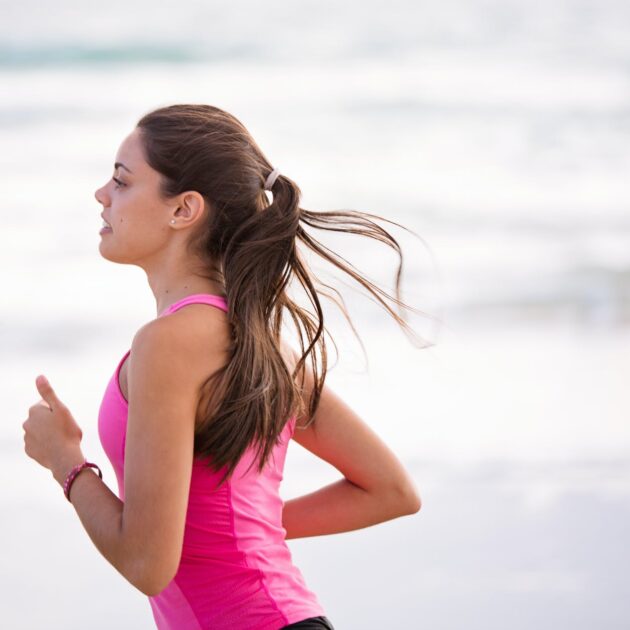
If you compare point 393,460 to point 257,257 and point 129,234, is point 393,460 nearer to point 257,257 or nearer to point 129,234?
point 257,257

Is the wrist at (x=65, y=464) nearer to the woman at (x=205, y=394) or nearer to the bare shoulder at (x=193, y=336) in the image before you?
the woman at (x=205, y=394)

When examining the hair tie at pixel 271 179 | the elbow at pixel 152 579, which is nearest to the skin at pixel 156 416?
the elbow at pixel 152 579

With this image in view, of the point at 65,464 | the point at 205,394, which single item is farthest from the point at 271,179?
the point at 65,464

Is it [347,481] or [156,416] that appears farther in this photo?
[347,481]

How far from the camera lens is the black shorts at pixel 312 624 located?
1708mm

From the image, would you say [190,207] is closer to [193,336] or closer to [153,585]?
[193,336]

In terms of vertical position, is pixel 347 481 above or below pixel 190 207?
below

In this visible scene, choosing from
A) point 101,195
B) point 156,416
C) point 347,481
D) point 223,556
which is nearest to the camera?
point 156,416

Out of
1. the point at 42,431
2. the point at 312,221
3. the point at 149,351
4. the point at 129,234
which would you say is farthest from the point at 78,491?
the point at 312,221

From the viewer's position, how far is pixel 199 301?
5.62 feet

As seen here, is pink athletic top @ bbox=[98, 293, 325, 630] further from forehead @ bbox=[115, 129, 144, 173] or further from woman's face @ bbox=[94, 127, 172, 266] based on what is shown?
forehead @ bbox=[115, 129, 144, 173]

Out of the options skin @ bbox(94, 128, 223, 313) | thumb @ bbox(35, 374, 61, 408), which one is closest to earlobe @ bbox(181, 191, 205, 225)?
skin @ bbox(94, 128, 223, 313)

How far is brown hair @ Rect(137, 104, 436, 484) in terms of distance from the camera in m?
1.70

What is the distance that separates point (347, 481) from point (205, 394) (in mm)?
488
